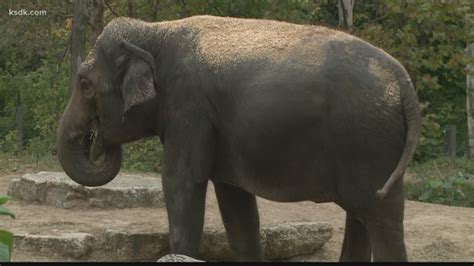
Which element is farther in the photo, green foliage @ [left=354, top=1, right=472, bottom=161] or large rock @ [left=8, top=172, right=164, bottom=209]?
green foliage @ [left=354, top=1, right=472, bottom=161]

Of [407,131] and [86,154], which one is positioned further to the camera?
[86,154]

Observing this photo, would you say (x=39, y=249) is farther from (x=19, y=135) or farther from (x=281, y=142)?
(x=19, y=135)

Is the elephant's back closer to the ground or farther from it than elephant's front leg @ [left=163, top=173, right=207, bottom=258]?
farther from it

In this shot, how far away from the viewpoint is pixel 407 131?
5574mm

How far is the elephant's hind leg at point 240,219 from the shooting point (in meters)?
6.79

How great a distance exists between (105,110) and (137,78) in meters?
0.41

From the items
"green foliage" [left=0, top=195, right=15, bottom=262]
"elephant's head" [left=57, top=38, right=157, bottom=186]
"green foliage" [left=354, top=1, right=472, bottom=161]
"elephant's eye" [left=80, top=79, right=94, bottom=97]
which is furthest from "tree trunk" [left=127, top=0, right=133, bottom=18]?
"green foliage" [left=0, top=195, right=15, bottom=262]

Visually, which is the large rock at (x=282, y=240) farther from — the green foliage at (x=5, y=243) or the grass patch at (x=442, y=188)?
the green foliage at (x=5, y=243)

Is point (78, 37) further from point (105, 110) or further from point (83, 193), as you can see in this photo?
point (105, 110)

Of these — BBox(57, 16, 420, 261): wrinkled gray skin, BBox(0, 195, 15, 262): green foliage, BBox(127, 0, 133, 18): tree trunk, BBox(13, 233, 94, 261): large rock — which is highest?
BBox(0, 195, 15, 262): green foliage

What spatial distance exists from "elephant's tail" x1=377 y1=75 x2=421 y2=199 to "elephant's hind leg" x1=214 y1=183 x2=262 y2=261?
5.01 ft

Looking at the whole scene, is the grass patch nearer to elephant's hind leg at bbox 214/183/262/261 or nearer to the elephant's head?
elephant's hind leg at bbox 214/183/262/261

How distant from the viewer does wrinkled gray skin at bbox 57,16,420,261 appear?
18.4 ft

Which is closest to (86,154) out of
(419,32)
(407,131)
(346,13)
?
(407,131)
